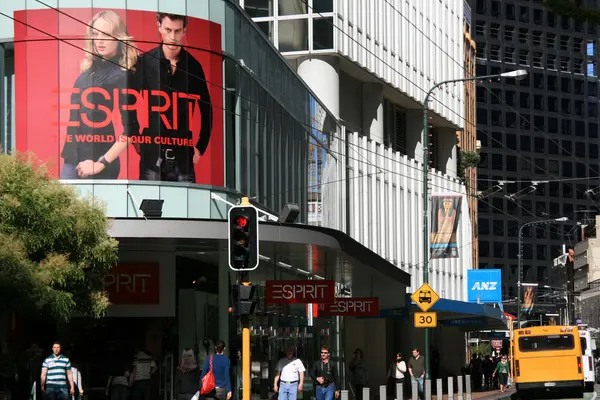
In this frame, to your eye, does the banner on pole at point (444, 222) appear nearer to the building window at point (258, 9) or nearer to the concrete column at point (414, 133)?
the building window at point (258, 9)

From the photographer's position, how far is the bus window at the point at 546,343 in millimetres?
39781

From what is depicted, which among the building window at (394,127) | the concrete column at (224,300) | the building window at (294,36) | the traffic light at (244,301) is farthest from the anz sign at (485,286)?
the traffic light at (244,301)

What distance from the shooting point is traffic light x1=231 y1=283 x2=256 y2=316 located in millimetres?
18594

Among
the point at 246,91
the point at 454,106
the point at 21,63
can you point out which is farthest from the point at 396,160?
the point at 21,63

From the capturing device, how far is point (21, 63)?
25.7 m

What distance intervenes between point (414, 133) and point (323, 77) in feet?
47.0

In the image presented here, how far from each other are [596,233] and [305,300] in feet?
395

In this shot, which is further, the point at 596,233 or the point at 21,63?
the point at 596,233

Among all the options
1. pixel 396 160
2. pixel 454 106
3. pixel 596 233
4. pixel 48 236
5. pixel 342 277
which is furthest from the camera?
pixel 596 233

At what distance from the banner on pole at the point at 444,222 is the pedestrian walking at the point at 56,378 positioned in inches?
751

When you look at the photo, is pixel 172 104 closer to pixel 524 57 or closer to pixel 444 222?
pixel 444 222

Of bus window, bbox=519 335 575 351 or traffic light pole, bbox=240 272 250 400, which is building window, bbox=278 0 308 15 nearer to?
bus window, bbox=519 335 575 351

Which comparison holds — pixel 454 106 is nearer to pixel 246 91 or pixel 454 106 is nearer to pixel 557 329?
pixel 557 329

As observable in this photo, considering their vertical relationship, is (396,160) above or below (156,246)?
above
